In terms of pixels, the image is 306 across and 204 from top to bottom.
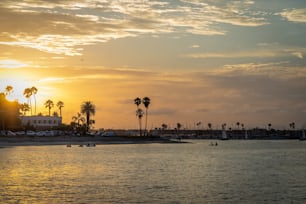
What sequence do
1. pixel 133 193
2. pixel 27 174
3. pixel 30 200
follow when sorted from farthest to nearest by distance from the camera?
pixel 27 174 < pixel 133 193 < pixel 30 200

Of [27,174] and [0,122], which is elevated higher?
[0,122]

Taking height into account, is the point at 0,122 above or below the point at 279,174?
above

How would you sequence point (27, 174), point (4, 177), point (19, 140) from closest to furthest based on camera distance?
point (4, 177) → point (27, 174) → point (19, 140)

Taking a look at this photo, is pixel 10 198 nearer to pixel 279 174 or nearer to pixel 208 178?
pixel 208 178

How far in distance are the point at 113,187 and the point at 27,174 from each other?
19977 mm

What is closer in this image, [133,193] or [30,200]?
[30,200]

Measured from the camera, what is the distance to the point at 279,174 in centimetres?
6962

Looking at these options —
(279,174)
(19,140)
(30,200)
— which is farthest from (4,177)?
(19,140)

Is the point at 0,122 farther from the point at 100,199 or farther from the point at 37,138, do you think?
the point at 100,199

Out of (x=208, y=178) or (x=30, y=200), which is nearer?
(x=30, y=200)

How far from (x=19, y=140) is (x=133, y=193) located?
132m

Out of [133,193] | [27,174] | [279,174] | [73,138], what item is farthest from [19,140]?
[133,193]

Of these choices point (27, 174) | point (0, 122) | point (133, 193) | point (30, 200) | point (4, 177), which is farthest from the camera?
point (0, 122)

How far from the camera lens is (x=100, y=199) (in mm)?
43312
